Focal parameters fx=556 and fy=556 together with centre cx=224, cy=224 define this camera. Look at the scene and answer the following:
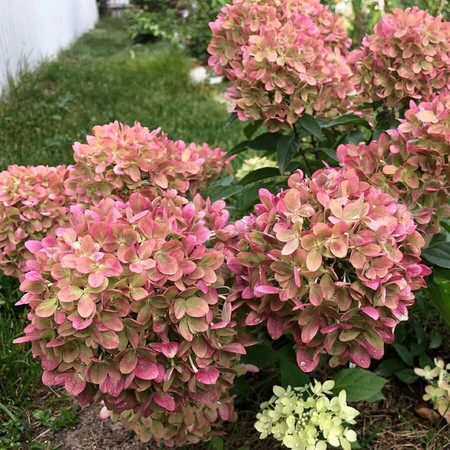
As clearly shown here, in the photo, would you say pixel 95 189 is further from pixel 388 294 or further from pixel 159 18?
pixel 159 18

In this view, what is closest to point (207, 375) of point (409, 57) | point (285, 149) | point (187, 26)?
point (285, 149)

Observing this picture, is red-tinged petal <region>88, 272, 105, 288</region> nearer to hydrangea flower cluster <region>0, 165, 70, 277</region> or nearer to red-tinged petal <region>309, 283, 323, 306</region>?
red-tinged petal <region>309, 283, 323, 306</region>

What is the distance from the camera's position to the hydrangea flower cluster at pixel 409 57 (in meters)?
1.60

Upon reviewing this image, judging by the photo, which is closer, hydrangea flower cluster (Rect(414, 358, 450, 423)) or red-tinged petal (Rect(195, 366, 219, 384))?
red-tinged petal (Rect(195, 366, 219, 384))

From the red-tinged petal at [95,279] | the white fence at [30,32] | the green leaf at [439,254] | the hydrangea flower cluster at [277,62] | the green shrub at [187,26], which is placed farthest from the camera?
the green shrub at [187,26]

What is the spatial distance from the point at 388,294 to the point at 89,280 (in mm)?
580

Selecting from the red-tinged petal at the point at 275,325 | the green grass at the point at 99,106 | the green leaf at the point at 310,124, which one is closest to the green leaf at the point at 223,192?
the green leaf at the point at 310,124

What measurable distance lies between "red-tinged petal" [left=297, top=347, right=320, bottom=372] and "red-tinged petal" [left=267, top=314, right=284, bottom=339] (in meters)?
0.06

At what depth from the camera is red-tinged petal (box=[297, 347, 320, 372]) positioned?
1.16 metres

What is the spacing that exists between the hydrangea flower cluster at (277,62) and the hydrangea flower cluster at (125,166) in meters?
0.25

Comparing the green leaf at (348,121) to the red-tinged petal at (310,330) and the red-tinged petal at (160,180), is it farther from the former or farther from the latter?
the red-tinged petal at (310,330)

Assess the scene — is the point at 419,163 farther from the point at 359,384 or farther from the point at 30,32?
the point at 30,32

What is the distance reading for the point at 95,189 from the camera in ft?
5.23

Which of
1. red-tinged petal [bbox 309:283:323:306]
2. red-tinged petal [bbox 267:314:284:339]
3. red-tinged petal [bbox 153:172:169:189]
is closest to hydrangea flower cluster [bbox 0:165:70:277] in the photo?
red-tinged petal [bbox 153:172:169:189]
